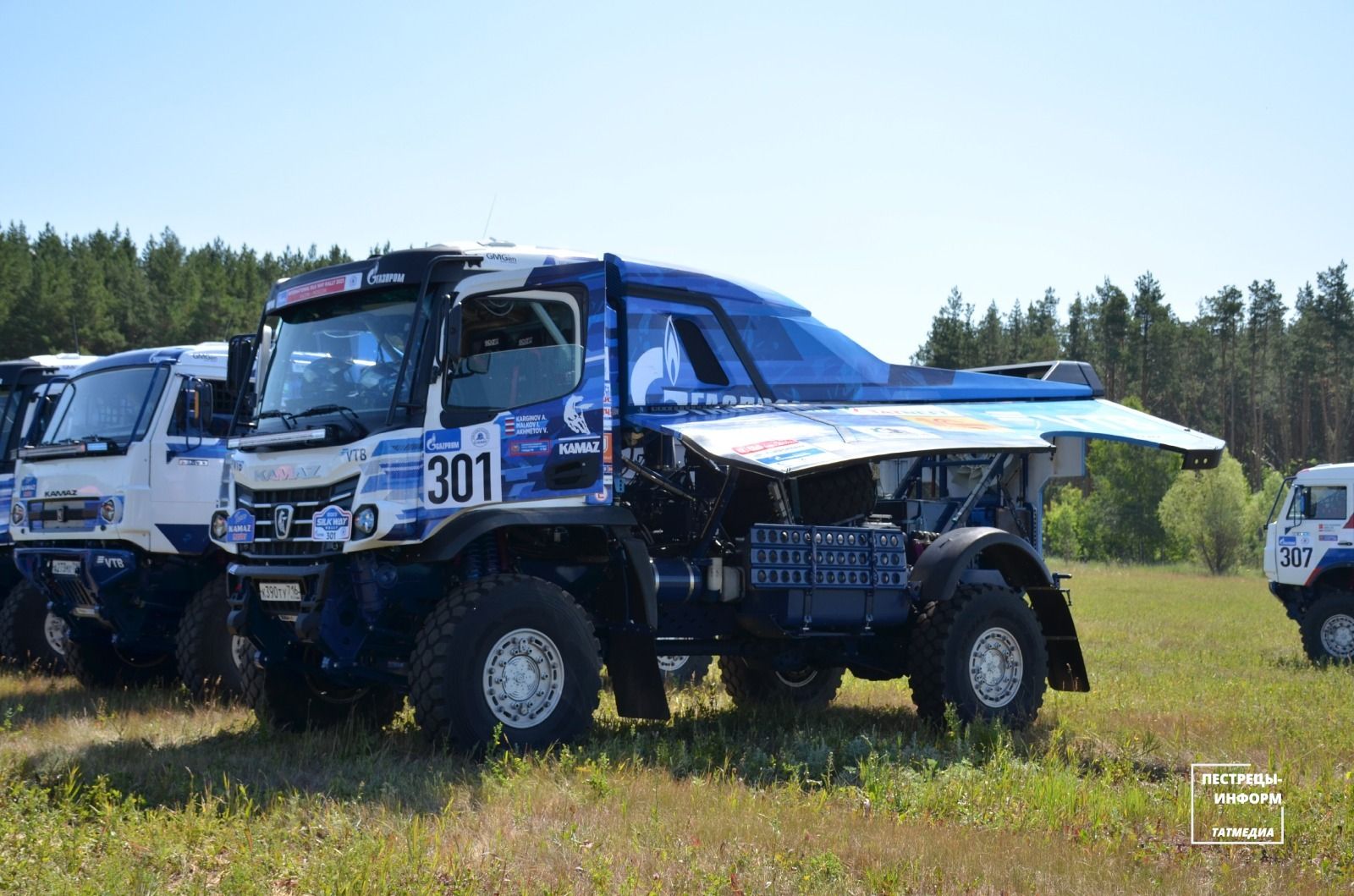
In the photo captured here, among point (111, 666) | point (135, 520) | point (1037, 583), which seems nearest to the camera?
point (1037, 583)

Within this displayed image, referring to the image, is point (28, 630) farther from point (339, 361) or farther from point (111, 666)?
point (339, 361)

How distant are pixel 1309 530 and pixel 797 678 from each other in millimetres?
9406

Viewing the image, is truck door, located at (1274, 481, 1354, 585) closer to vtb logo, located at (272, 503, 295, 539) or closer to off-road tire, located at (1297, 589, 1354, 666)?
off-road tire, located at (1297, 589, 1354, 666)

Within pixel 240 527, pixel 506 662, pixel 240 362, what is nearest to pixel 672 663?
pixel 506 662

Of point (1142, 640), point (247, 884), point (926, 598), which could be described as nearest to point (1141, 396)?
point (1142, 640)

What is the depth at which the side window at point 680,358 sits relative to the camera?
8.94 meters

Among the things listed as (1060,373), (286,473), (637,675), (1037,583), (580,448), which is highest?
(1060,373)

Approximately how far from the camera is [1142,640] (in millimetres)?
18906

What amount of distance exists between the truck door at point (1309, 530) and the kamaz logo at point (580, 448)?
42.1 feet

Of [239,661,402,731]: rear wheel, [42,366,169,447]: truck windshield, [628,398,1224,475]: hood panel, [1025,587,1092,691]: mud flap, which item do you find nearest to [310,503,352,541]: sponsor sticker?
[239,661,402,731]: rear wheel

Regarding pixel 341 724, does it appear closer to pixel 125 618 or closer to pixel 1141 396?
pixel 125 618

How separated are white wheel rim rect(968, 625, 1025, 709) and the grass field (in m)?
0.36

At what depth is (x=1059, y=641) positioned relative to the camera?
1046 centimetres

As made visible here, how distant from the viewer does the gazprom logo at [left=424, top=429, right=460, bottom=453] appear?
7855 millimetres
